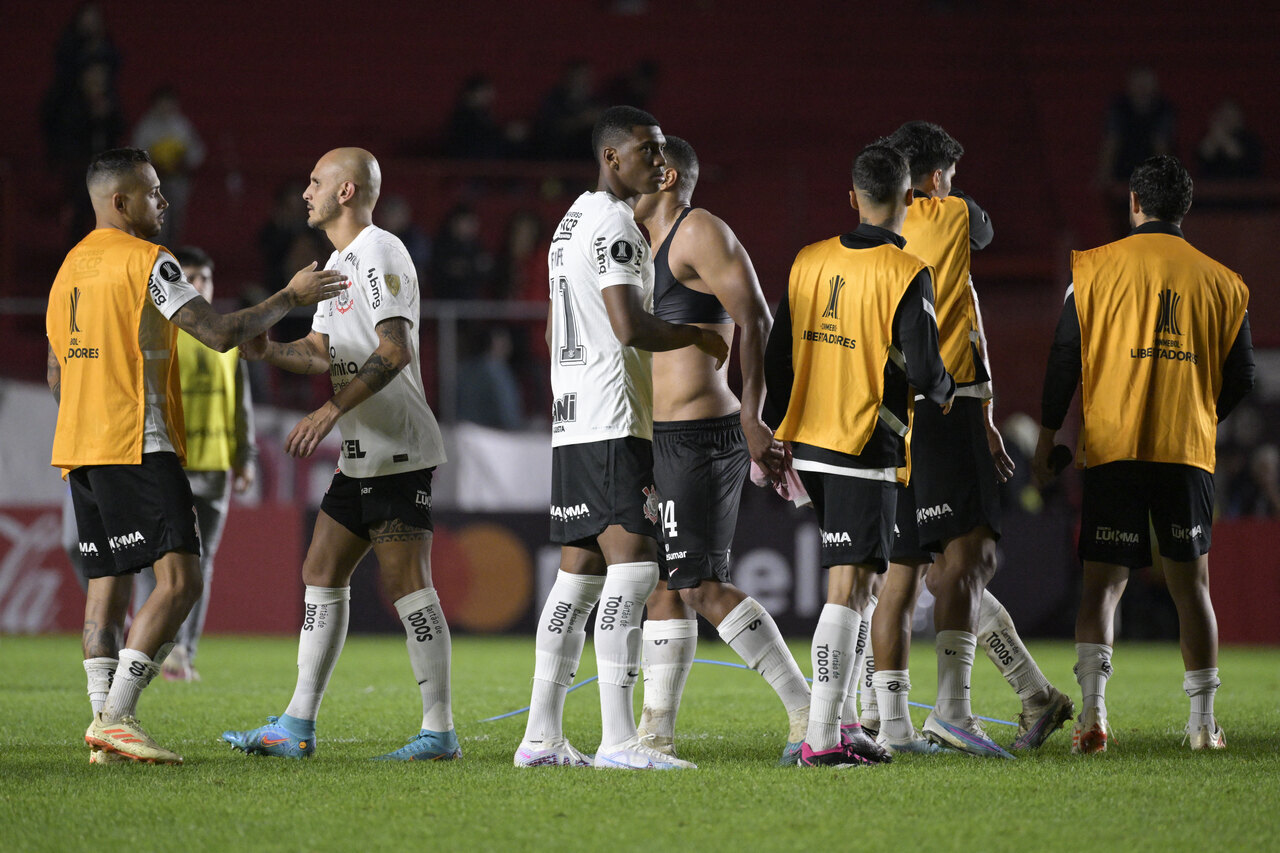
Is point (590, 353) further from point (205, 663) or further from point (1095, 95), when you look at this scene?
point (1095, 95)

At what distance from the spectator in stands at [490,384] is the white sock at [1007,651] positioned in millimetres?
7497

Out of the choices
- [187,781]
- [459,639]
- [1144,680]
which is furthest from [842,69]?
[187,781]

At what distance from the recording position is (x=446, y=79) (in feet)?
67.1

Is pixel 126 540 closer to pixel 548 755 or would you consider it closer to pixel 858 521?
pixel 548 755

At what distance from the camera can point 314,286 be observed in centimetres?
544

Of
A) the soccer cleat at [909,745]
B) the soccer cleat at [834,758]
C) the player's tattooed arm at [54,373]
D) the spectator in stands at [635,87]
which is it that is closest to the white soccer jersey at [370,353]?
the player's tattooed arm at [54,373]

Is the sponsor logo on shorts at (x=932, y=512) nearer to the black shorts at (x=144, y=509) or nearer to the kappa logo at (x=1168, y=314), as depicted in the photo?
the kappa logo at (x=1168, y=314)

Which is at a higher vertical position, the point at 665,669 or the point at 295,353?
the point at 295,353

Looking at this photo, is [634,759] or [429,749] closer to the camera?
[634,759]

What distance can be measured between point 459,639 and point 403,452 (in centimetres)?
741

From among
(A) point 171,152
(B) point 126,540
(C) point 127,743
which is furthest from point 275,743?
(A) point 171,152

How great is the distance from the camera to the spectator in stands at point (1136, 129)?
17188 mm

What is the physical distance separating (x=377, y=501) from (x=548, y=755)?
1.16 m

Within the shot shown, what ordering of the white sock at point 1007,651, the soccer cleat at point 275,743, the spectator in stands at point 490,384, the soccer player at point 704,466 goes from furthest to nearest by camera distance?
the spectator in stands at point 490,384
the white sock at point 1007,651
the soccer cleat at point 275,743
the soccer player at point 704,466
